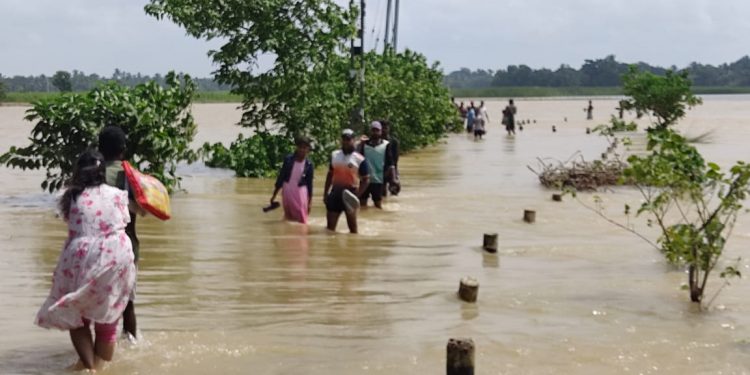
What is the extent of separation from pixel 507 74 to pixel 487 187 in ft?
496

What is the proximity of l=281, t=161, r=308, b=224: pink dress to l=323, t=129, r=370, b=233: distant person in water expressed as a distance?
0.97ft

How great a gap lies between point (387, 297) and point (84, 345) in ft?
10.8

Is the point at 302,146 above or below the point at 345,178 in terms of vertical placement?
above

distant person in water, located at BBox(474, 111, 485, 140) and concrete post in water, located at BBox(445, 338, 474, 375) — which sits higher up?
concrete post in water, located at BBox(445, 338, 474, 375)

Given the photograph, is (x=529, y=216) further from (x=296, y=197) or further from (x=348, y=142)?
(x=296, y=197)

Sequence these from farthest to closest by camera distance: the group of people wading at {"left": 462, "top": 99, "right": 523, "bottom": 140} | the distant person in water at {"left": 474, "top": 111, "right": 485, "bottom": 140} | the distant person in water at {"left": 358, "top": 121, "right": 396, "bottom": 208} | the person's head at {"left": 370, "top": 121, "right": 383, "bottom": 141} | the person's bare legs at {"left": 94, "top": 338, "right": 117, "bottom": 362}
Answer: the group of people wading at {"left": 462, "top": 99, "right": 523, "bottom": 140}, the distant person in water at {"left": 474, "top": 111, "right": 485, "bottom": 140}, the distant person in water at {"left": 358, "top": 121, "right": 396, "bottom": 208}, the person's head at {"left": 370, "top": 121, "right": 383, "bottom": 141}, the person's bare legs at {"left": 94, "top": 338, "right": 117, "bottom": 362}

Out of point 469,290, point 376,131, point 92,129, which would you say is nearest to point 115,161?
point 469,290

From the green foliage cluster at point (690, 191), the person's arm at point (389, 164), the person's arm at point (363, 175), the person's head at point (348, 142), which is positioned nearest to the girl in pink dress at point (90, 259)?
the green foliage cluster at point (690, 191)

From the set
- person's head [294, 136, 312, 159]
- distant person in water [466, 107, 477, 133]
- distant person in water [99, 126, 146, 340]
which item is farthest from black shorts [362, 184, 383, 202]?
distant person in water [466, 107, 477, 133]

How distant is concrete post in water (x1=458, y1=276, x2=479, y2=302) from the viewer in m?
9.12

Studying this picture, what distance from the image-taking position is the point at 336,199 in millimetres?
13016

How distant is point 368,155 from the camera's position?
15148mm

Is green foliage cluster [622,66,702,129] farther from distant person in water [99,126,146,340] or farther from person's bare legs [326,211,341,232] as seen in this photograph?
distant person in water [99,126,146,340]

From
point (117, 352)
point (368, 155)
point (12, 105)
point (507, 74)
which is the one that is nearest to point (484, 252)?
point (368, 155)
